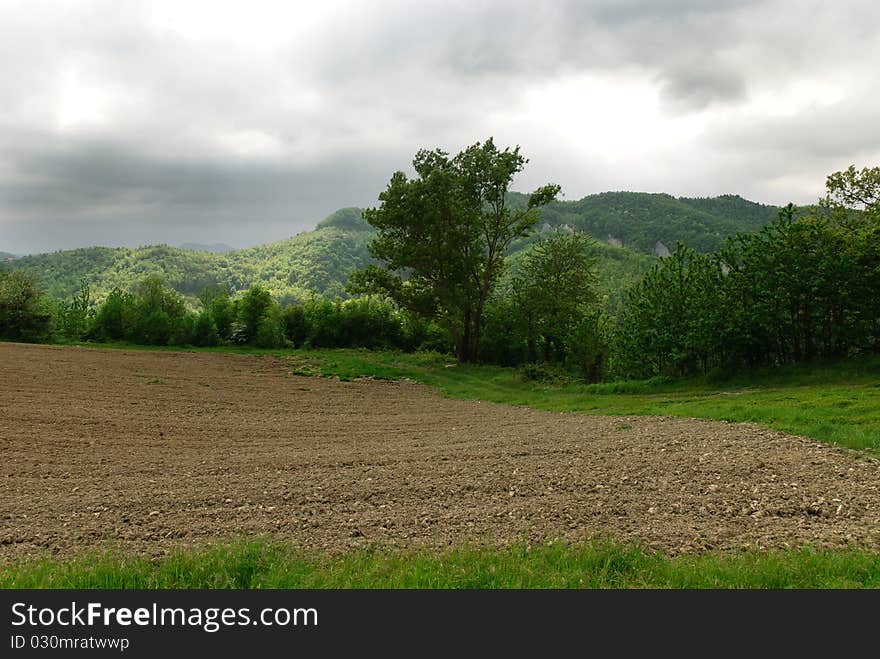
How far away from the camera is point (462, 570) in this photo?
15.7ft

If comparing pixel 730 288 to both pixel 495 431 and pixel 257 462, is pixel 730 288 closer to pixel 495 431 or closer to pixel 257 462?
pixel 495 431

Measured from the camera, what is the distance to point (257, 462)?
34.3 feet

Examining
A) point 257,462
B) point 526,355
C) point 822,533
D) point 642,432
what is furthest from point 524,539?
A: point 526,355

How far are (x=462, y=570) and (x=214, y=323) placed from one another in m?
50.4

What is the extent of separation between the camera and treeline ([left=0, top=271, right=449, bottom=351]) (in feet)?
154

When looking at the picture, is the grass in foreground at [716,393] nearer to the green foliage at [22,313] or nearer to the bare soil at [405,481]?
the bare soil at [405,481]

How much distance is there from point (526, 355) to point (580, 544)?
3682 centimetres

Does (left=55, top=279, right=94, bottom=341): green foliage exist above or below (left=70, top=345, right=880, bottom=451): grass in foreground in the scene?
above

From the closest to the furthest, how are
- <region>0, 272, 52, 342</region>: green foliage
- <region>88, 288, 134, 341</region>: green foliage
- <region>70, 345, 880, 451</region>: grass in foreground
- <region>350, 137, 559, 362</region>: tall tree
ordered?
<region>70, 345, 880, 451</region>: grass in foreground → <region>350, 137, 559, 362</region>: tall tree → <region>0, 272, 52, 342</region>: green foliage → <region>88, 288, 134, 341</region>: green foliage

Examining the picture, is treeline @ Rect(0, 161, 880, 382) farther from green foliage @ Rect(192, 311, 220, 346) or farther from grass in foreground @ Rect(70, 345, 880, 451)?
grass in foreground @ Rect(70, 345, 880, 451)

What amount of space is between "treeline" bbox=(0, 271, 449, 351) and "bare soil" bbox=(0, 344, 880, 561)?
3252 centimetres

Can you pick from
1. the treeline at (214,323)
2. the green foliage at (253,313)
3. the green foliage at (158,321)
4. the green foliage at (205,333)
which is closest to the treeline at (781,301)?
the treeline at (214,323)

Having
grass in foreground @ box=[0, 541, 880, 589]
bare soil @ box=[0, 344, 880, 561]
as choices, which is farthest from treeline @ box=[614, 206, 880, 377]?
grass in foreground @ box=[0, 541, 880, 589]

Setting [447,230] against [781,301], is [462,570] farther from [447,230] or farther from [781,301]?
[447,230]
